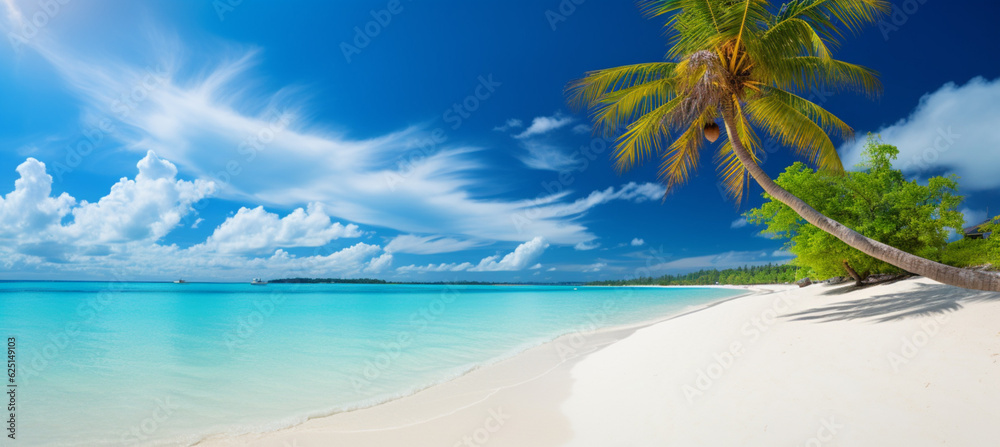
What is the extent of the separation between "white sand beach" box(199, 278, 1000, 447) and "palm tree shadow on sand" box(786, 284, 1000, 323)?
6 cm

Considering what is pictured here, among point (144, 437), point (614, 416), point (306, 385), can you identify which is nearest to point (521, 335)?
point (306, 385)

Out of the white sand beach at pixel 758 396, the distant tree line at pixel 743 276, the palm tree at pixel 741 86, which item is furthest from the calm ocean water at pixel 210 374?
the distant tree line at pixel 743 276

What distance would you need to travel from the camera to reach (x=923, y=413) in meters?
3.63

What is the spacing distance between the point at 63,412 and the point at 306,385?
3.51 m

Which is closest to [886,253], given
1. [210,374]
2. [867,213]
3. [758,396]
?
[758,396]

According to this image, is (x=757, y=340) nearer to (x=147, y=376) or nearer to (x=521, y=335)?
(x=521, y=335)


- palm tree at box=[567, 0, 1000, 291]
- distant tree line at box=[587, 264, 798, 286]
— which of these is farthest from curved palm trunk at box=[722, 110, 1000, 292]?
distant tree line at box=[587, 264, 798, 286]

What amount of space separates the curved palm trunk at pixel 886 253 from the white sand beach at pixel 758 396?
81cm

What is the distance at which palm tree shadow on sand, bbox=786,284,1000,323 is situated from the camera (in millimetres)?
6375

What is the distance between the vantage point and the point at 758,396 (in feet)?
14.9

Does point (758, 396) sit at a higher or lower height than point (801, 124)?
lower

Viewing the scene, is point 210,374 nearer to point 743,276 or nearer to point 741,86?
point 741,86

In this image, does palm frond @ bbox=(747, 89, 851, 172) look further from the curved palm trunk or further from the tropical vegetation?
the tropical vegetation

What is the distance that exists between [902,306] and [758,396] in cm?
545
